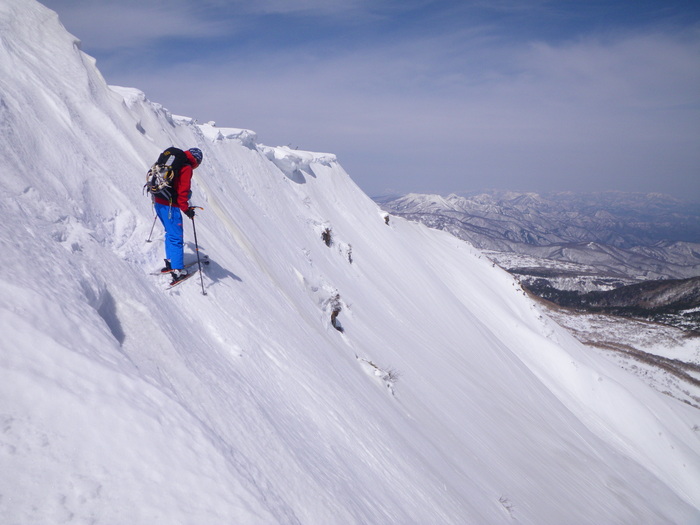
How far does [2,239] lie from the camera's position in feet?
11.1

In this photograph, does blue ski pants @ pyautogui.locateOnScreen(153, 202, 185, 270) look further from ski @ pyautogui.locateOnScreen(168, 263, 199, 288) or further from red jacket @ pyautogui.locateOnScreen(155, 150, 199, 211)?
ski @ pyautogui.locateOnScreen(168, 263, 199, 288)

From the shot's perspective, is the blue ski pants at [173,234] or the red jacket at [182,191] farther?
the red jacket at [182,191]

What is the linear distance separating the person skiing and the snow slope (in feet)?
→ 0.97

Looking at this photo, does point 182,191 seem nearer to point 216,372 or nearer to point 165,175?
point 165,175

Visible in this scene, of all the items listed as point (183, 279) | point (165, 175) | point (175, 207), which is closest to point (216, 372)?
point (183, 279)

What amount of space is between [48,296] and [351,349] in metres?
7.63

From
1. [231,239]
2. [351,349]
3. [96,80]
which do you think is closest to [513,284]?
[351,349]

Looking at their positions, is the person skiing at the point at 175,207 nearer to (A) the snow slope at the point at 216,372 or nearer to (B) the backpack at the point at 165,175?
(B) the backpack at the point at 165,175

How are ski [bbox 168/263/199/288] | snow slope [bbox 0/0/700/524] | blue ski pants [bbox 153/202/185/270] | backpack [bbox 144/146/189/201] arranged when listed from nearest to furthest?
snow slope [bbox 0/0/700/524] < ski [bbox 168/263/199/288] < blue ski pants [bbox 153/202/185/270] < backpack [bbox 144/146/189/201]

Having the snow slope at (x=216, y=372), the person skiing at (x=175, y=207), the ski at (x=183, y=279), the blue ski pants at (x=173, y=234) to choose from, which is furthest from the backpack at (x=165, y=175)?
the ski at (x=183, y=279)

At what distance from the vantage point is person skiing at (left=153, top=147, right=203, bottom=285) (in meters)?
5.70

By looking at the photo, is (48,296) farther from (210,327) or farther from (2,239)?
(210,327)

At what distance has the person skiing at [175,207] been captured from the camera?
5699mm

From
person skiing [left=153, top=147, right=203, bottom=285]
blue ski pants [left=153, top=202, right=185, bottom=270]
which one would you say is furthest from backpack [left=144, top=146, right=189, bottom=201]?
blue ski pants [left=153, top=202, right=185, bottom=270]
